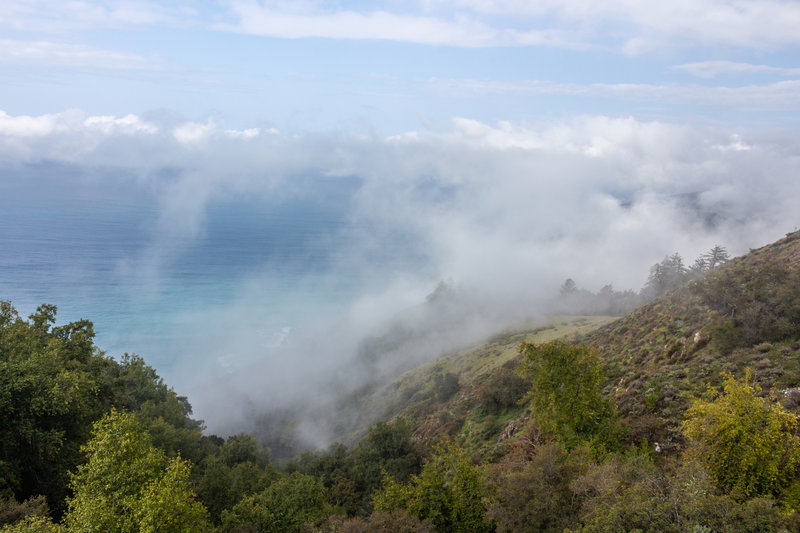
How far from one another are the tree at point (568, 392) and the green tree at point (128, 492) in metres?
18.5

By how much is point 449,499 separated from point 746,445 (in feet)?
44.8

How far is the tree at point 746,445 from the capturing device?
47.9 ft

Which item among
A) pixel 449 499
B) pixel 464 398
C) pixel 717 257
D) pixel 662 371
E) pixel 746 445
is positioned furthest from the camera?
pixel 717 257

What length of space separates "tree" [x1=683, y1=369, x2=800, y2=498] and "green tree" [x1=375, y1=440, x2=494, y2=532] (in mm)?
10270

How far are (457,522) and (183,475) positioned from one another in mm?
13696

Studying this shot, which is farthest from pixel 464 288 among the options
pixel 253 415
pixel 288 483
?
pixel 288 483

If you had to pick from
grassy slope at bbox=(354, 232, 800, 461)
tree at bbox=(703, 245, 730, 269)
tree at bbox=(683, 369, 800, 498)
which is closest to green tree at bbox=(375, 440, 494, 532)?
grassy slope at bbox=(354, 232, 800, 461)

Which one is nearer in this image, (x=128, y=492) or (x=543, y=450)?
(x=128, y=492)

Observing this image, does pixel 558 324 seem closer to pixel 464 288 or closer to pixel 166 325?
pixel 464 288

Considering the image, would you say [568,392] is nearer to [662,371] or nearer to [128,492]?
[662,371]

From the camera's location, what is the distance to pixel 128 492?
59.4ft

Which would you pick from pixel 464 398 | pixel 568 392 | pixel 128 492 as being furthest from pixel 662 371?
pixel 128 492

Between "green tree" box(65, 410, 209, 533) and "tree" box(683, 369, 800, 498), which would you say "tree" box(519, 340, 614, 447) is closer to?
"tree" box(683, 369, 800, 498)

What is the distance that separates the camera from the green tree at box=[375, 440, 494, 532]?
2092 centimetres
